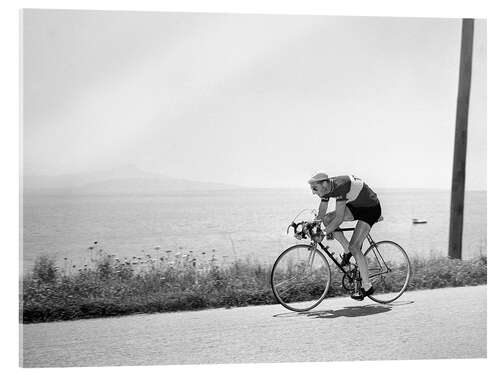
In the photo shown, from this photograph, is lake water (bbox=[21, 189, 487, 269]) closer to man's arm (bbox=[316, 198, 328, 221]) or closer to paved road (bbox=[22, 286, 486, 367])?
man's arm (bbox=[316, 198, 328, 221])

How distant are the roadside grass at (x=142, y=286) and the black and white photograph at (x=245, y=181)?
0.06ft

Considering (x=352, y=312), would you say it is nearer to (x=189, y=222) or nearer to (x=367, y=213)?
(x=367, y=213)

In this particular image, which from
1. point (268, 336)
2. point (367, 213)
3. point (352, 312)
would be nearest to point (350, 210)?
point (367, 213)

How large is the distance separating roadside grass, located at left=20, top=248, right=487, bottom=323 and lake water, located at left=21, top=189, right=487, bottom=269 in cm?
12

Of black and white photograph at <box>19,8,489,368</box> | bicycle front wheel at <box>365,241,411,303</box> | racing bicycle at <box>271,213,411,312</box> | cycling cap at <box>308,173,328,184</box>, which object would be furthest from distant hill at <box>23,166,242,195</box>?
bicycle front wheel at <box>365,241,411,303</box>

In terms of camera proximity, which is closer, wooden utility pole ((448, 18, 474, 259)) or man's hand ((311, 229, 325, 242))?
man's hand ((311, 229, 325, 242))

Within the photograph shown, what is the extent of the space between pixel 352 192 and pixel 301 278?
1104 millimetres

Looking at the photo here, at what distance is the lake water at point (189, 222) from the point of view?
7.20m

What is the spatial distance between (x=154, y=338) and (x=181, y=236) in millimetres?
1210

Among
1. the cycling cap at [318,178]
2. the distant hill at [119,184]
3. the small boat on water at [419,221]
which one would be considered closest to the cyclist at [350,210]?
the cycling cap at [318,178]

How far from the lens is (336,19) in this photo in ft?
25.3

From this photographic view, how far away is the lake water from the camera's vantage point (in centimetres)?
720

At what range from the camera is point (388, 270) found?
795 cm

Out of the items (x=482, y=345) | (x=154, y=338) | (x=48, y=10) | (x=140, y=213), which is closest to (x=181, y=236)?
(x=140, y=213)
